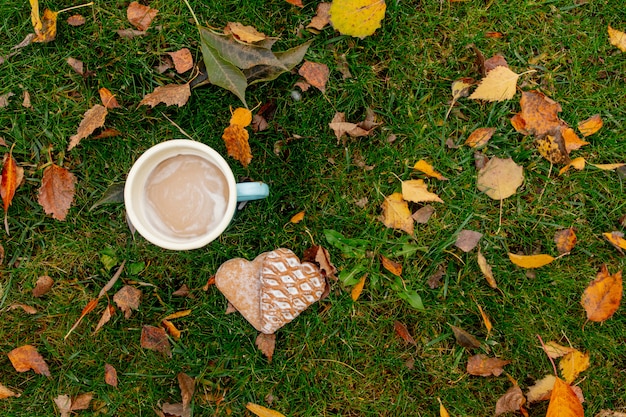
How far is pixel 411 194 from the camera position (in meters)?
1.98

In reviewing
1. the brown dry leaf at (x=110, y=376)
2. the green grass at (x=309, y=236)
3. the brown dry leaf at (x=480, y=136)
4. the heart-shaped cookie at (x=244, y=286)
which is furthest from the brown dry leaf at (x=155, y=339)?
the brown dry leaf at (x=480, y=136)

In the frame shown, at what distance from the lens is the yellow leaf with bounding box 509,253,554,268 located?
1.94m

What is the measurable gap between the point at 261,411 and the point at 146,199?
0.94 m

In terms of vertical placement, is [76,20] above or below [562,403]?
above

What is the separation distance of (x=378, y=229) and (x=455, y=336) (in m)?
0.52

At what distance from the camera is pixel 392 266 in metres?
1.98

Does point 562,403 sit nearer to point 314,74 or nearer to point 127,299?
point 314,74

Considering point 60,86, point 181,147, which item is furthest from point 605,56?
point 60,86

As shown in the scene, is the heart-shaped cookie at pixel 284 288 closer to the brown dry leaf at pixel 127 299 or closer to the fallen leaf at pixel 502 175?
the brown dry leaf at pixel 127 299

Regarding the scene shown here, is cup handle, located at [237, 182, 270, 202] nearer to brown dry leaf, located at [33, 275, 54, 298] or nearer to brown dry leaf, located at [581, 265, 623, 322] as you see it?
brown dry leaf, located at [33, 275, 54, 298]

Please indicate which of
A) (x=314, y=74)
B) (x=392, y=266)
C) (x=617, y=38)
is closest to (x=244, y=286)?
(x=392, y=266)

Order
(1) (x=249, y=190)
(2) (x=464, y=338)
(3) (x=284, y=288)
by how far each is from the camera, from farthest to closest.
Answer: (2) (x=464, y=338), (3) (x=284, y=288), (1) (x=249, y=190)

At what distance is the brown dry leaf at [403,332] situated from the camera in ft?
6.49

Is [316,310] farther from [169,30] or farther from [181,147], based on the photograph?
[169,30]
